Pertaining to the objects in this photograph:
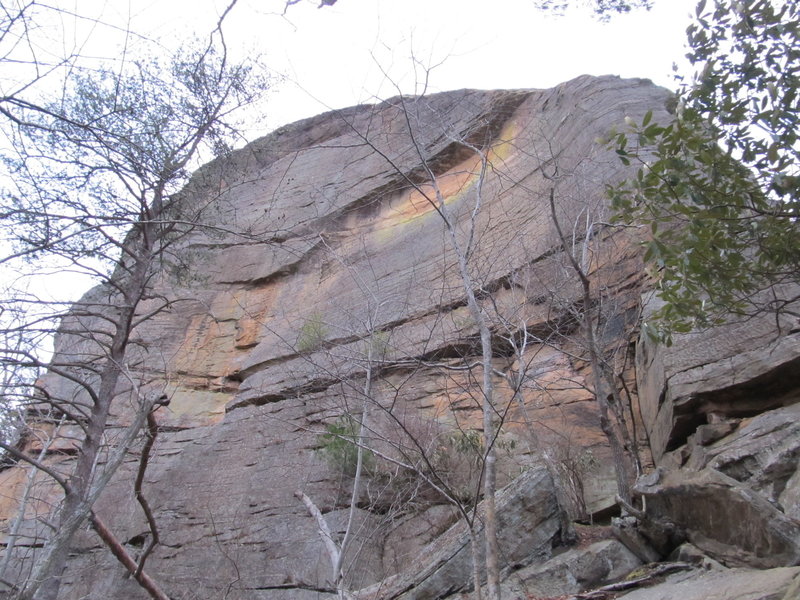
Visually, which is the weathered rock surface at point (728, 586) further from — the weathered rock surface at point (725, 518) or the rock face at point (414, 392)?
the rock face at point (414, 392)

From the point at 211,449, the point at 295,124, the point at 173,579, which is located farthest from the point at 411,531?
the point at 295,124

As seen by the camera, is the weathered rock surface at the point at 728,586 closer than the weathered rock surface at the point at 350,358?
Yes

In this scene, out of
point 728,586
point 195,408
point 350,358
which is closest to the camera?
point 728,586

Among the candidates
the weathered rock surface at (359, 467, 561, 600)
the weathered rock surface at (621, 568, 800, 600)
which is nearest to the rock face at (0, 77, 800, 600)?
the weathered rock surface at (359, 467, 561, 600)

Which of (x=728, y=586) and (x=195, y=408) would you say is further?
(x=195, y=408)

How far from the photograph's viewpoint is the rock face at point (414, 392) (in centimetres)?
627

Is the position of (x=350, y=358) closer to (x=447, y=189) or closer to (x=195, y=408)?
(x=195, y=408)

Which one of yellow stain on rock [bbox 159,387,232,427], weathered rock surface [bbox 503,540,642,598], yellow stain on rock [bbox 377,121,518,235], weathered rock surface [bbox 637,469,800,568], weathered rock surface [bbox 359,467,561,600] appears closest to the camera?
weathered rock surface [bbox 637,469,800,568]

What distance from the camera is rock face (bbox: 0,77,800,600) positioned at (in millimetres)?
6273

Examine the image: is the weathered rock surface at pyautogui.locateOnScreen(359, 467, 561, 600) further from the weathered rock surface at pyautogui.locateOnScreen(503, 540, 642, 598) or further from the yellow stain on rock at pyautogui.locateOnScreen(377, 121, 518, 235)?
the yellow stain on rock at pyautogui.locateOnScreen(377, 121, 518, 235)

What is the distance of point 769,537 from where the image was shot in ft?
14.2

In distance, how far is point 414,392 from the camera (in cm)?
1089

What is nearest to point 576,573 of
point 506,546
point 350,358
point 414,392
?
point 506,546

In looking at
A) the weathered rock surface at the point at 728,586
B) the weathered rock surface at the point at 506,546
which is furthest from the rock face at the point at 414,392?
the weathered rock surface at the point at 728,586
